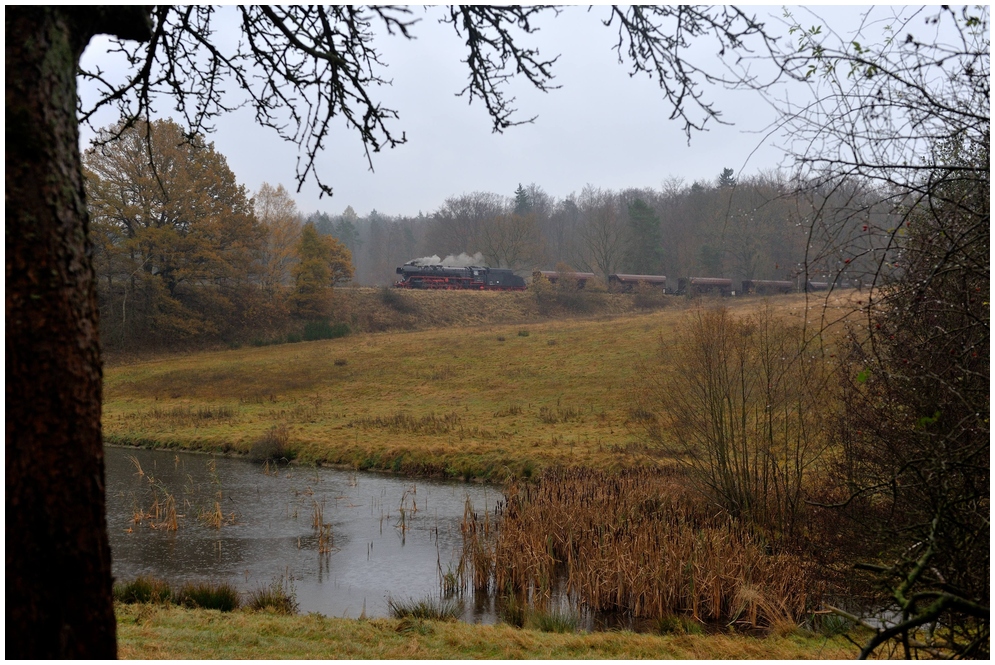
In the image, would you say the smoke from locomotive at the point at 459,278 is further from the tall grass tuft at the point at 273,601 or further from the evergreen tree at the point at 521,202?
the tall grass tuft at the point at 273,601

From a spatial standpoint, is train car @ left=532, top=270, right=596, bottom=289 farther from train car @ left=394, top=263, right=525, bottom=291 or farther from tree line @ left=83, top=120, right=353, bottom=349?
tree line @ left=83, top=120, right=353, bottom=349

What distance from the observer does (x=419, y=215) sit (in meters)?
95.2

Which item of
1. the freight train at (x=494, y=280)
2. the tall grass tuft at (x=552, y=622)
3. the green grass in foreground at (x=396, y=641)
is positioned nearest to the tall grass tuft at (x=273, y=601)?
the green grass in foreground at (x=396, y=641)

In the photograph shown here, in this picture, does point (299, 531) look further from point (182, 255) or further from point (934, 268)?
point (182, 255)

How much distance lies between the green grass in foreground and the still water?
1.02 meters

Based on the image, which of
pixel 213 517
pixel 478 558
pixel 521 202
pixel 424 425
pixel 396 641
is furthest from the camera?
pixel 521 202

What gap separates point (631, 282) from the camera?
168 feet

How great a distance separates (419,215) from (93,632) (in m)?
94.2

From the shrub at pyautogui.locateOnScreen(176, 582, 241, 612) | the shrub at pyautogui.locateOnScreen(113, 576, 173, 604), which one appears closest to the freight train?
the shrub at pyautogui.locateOnScreen(113, 576, 173, 604)

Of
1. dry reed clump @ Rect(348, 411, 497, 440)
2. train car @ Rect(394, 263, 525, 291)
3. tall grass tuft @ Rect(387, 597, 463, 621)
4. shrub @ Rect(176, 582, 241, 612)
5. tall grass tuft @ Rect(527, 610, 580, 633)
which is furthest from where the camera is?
train car @ Rect(394, 263, 525, 291)

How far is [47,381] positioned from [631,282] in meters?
49.7

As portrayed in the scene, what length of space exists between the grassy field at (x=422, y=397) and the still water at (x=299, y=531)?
200 cm

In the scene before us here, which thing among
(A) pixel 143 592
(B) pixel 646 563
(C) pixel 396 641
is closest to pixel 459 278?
(B) pixel 646 563

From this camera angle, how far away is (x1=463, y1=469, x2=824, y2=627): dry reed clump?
8.71m
